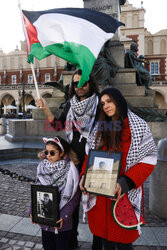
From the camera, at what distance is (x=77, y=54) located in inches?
83.0

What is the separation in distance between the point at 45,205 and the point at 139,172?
955 millimetres

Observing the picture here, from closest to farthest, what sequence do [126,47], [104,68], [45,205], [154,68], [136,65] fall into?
[45,205]
[104,68]
[136,65]
[126,47]
[154,68]

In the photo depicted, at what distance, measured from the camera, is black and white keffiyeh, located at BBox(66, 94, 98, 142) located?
201 cm

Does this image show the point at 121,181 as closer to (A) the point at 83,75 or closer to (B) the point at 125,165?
(B) the point at 125,165

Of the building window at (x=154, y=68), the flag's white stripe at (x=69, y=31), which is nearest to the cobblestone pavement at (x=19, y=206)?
the flag's white stripe at (x=69, y=31)

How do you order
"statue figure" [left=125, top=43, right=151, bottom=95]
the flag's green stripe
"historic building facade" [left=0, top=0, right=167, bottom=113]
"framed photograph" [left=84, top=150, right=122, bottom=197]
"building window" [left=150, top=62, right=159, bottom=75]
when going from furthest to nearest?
"building window" [left=150, top=62, right=159, bottom=75]
"historic building facade" [left=0, top=0, right=167, bottom=113]
"statue figure" [left=125, top=43, right=151, bottom=95]
the flag's green stripe
"framed photograph" [left=84, top=150, right=122, bottom=197]

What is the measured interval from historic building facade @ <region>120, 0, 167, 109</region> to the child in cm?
3496

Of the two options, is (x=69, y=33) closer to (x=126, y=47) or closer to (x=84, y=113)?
(x=84, y=113)

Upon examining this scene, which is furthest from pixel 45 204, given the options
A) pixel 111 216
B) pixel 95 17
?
pixel 95 17

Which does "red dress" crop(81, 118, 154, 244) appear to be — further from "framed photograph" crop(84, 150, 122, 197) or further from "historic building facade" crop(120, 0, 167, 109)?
"historic building facade" crop(120, 0, 167, 109)

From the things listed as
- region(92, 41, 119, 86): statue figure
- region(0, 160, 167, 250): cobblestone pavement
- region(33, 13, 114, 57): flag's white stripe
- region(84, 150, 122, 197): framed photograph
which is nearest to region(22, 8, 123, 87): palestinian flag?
region(33, 13, 114, 57): flag's white stripe

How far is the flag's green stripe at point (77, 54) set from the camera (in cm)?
197

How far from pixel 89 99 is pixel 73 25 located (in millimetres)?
903

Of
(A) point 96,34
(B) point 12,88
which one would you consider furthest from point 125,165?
(B) point 12,88
